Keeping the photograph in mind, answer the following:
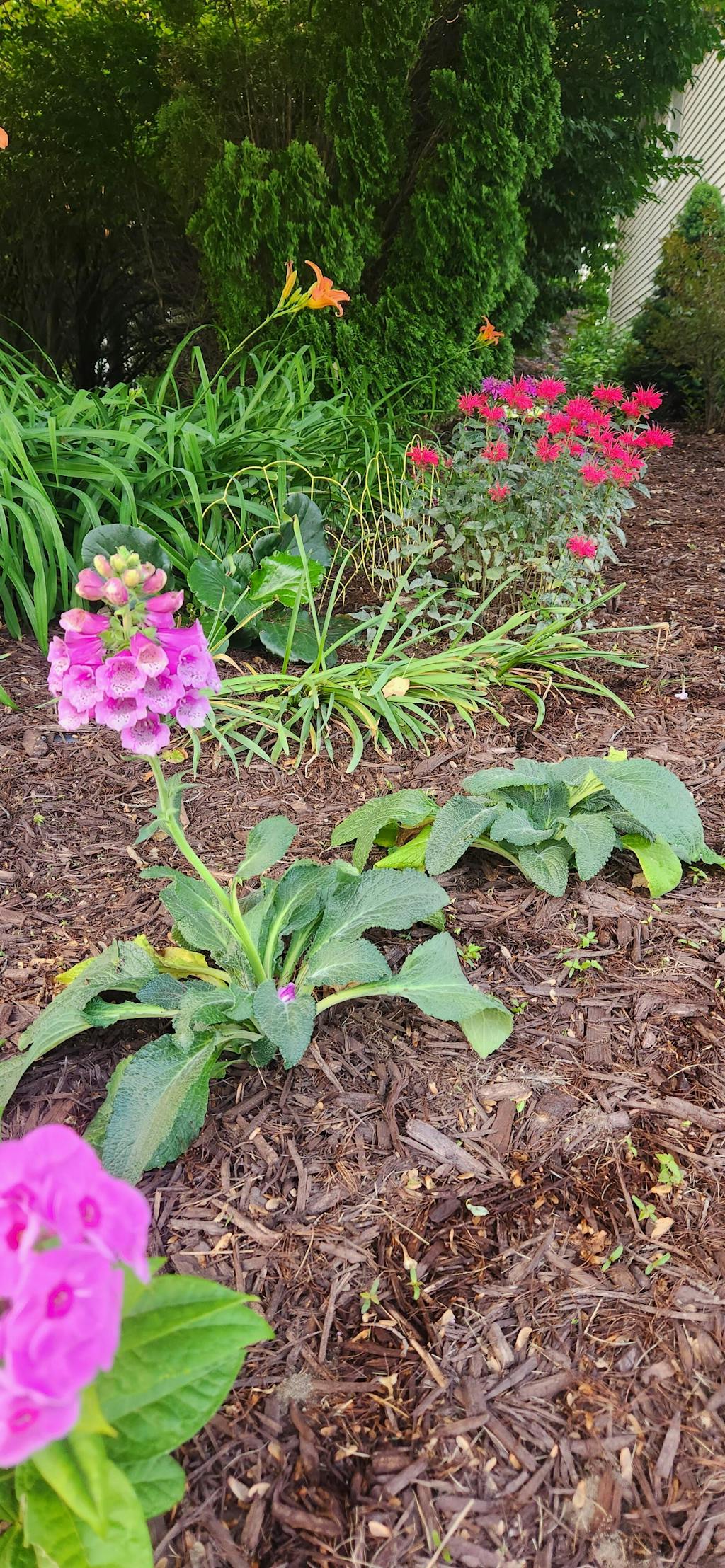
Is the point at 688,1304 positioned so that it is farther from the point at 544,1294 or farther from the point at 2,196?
the point at 2,196

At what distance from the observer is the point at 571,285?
5770 mm

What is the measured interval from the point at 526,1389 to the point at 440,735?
1.61 metres

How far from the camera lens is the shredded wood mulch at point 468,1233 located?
2.93 ft

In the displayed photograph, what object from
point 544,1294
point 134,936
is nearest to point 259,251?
point 134,936

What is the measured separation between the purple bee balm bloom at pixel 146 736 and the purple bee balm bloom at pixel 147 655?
8 centimetres

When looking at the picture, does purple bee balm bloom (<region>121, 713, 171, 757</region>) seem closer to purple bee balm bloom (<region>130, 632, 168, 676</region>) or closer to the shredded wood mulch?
purple bee balm bloom (<region>130, 632, 168, 676</region>)

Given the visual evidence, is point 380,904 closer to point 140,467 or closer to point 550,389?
point 550,389

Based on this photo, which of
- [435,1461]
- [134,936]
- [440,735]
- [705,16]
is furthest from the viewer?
[705,16]

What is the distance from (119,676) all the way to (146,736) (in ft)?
0.29

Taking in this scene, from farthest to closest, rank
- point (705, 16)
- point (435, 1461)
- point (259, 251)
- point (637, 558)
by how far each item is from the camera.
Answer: point (705, 16) < point (259, 251) < point (637, 558) < point (435, 1461)

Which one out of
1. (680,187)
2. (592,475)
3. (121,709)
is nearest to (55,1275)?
(121,709)

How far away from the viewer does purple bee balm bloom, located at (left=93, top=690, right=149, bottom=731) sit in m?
1.06

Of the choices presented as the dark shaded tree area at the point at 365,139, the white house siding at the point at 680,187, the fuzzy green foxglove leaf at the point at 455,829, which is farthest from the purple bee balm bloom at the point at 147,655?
the white house siding at the point at 680,187

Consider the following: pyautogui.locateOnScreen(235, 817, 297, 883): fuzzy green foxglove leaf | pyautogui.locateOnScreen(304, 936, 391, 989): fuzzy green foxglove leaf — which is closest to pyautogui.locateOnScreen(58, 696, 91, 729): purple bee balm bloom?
pyautogui.locateOnScreen(235, 817, 297, 883): fuzzy green foxglove leaf
